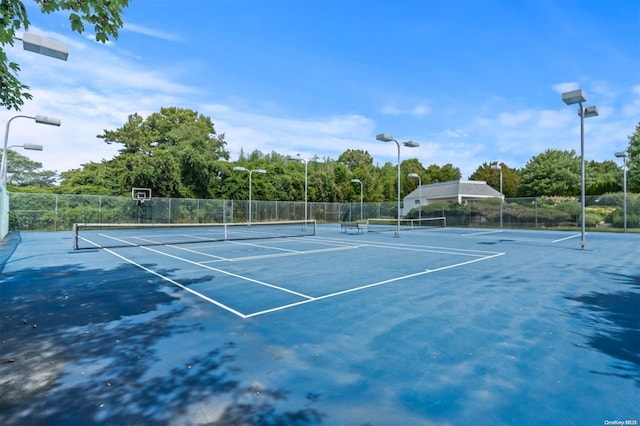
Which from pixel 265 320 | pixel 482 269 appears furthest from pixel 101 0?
pixel 482 269

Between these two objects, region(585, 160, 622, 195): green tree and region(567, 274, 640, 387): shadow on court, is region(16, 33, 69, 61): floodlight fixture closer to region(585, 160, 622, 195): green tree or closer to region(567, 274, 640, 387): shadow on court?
region(567, 274, 640, 387): shadow on court

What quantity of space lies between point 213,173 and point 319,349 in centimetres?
3866

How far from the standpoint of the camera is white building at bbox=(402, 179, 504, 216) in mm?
43969

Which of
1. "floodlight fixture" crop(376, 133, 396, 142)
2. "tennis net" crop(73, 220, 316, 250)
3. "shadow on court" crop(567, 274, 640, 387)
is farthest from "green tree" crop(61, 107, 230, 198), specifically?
"shadow on court" crop(567, 274, 640, 387)

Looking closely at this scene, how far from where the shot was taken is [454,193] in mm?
44188

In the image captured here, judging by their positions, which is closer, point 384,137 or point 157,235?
point 384,137

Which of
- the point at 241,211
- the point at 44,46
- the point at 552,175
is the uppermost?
the point at 552,175

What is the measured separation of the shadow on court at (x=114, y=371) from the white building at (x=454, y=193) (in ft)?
129

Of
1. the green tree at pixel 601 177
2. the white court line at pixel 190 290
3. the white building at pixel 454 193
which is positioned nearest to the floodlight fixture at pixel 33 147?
the white court line at pixel 190 290

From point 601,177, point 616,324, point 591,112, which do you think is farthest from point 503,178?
point 616,324

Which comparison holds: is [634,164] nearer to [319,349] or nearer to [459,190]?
[459,190]

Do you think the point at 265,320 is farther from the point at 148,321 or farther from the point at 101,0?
the point at 101,0

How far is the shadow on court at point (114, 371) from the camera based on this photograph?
2836 mm

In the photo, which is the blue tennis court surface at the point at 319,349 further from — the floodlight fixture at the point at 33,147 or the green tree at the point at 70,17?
the floodlight fixture at the point at 33,147
